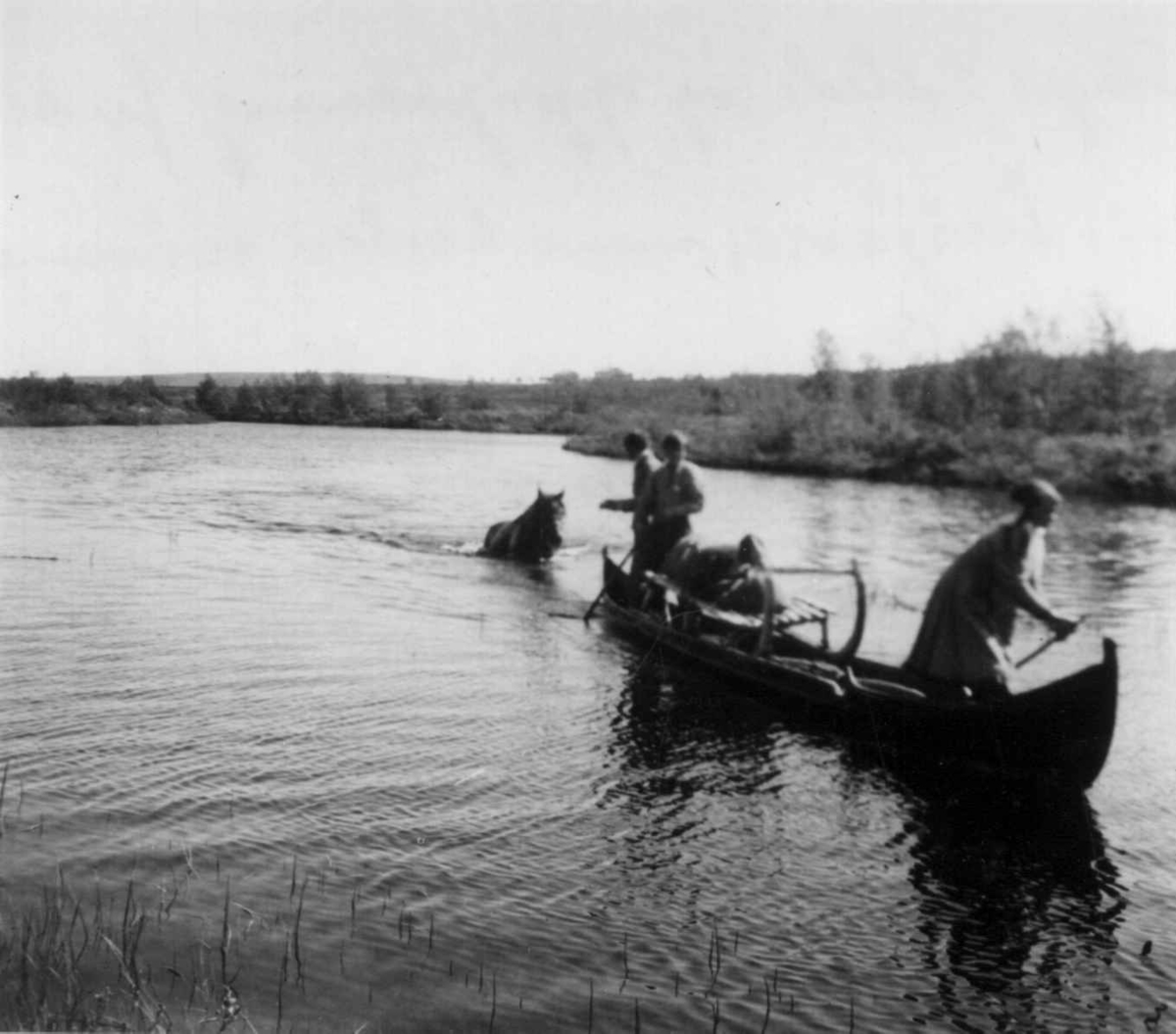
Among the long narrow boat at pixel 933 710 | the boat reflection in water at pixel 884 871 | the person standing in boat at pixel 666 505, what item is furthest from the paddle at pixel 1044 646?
the person standing in boat at pixel 666 505

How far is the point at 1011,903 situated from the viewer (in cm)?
720

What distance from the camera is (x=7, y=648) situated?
40.2 feet

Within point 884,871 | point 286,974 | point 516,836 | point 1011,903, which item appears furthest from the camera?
point 516,836

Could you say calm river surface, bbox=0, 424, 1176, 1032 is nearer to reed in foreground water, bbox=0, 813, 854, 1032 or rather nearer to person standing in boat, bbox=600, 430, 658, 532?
reed in foreground water, bbox=0, 813, 854, 1032

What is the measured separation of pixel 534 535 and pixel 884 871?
49.7ft

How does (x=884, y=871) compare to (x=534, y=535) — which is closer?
(x=884, y=871)

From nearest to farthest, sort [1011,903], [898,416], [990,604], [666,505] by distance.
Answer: [1011,903] → [990,604] → [666,505] → [898,416]

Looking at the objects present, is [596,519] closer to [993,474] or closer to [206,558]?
[206,558]

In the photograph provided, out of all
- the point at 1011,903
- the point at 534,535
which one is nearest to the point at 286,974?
the point at 1011,903

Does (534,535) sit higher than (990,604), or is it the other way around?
(990,604)

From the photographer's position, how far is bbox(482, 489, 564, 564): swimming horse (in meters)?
22.2

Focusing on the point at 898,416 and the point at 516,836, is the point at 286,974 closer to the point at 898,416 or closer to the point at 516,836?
the point at 516,836

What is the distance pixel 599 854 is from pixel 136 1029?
337 centimetres

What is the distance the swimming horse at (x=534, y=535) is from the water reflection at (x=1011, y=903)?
13.7 meters
